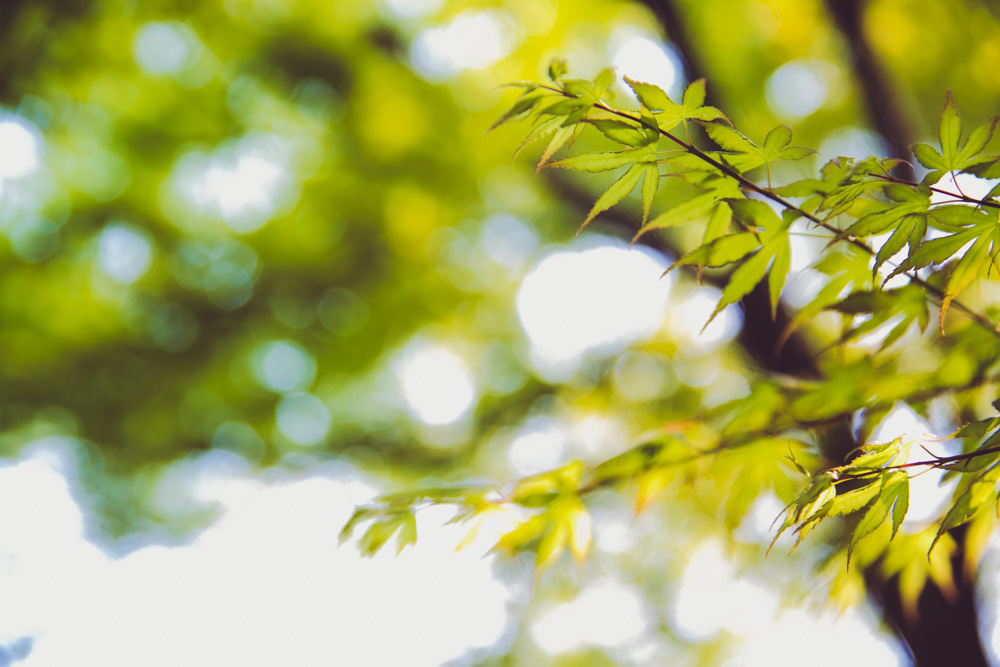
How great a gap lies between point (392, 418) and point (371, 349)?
1.01 metres

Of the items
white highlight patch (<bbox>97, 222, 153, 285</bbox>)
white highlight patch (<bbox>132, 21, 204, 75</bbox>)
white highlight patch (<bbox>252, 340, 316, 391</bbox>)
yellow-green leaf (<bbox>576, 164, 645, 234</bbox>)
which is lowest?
yellow-green leaf (<bbox>576, 164, 645, 234</bbox>)

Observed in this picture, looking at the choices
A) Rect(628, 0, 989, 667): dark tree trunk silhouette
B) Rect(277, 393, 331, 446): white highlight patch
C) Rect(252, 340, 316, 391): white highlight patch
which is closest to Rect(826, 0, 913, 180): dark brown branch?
Rect(628, 0, 989, 667): dark tree trunk silhouette

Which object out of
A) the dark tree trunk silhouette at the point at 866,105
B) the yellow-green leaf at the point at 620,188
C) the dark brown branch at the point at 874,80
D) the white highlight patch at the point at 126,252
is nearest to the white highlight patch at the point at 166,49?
the white highlight patch at the point at 126,252

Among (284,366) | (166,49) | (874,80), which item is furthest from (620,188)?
(284,366)

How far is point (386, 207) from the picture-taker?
12.1 ft

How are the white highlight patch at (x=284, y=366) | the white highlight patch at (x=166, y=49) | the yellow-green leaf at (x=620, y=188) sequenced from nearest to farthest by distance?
1. the yellow-green leaf at (x=620, y=188)
2. the white highlight patch at (x=166, y=49)
3. the white highlight patch at (x=284, y=366)

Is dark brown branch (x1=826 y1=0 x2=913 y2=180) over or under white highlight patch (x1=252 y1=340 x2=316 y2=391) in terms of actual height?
under

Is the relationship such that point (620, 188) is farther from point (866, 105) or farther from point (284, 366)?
point (284, 366)

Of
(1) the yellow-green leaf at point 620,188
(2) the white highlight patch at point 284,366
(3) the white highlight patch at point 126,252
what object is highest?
(3) the white highlight patch at point 126,252

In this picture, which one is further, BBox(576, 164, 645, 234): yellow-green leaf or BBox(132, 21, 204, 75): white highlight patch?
BBox(132, 21, 204, 75): white highlight patch

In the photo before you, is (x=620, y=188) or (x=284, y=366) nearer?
(x=620, y=188)

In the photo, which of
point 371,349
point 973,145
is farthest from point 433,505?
point 371,349

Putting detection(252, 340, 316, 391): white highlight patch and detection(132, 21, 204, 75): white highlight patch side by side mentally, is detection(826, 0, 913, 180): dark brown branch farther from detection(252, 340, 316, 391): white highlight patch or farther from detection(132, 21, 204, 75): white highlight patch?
detection(252, 340, 316, 391): white highlight patch

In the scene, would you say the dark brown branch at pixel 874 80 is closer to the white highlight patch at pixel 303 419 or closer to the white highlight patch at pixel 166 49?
the white highlight patch at pixel 166 49
